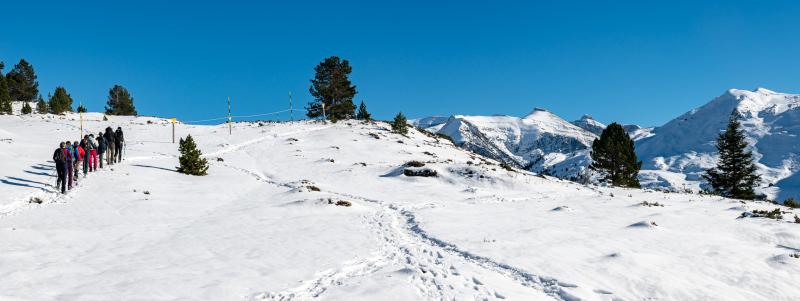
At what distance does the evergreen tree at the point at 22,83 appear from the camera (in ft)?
277

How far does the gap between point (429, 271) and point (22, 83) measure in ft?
337

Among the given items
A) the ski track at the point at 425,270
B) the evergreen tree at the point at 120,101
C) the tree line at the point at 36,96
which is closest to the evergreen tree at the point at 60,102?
the tree line at the point at 36,96

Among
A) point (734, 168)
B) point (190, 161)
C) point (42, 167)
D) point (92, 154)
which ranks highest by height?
point (92, 154)

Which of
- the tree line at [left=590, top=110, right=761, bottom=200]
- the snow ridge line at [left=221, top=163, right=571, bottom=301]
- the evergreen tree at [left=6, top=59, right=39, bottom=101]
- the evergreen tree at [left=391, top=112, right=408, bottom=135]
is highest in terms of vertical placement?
the evergreen tree at [left=6, top=59, right=39, bottom=101]

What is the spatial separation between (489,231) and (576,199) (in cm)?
1215

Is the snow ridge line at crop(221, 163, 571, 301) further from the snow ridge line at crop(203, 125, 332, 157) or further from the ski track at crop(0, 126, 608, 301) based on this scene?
the snow ridge line at crop(203, 125, 332, 157)

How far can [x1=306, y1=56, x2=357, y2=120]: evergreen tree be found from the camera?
7575 cm

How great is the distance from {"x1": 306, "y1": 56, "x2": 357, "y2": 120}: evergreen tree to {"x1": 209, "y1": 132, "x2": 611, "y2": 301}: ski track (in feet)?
205

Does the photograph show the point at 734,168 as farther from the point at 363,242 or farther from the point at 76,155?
the point at 76,155

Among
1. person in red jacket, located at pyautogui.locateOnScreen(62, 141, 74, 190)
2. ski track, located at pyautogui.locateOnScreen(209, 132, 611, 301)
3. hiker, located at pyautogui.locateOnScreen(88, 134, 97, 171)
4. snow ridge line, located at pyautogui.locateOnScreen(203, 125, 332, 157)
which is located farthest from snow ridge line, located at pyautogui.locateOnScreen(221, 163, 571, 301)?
snow ridge line, located at pyautogui.locateOnScreen(203, 125, 332, 157)

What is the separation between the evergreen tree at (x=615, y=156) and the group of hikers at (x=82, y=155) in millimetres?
44278

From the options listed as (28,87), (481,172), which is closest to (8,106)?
(28,87)

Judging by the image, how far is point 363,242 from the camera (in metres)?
13.9

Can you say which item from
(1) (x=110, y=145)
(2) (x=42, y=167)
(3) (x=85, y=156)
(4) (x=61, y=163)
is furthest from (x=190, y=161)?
(4) (x=61, y=163)
